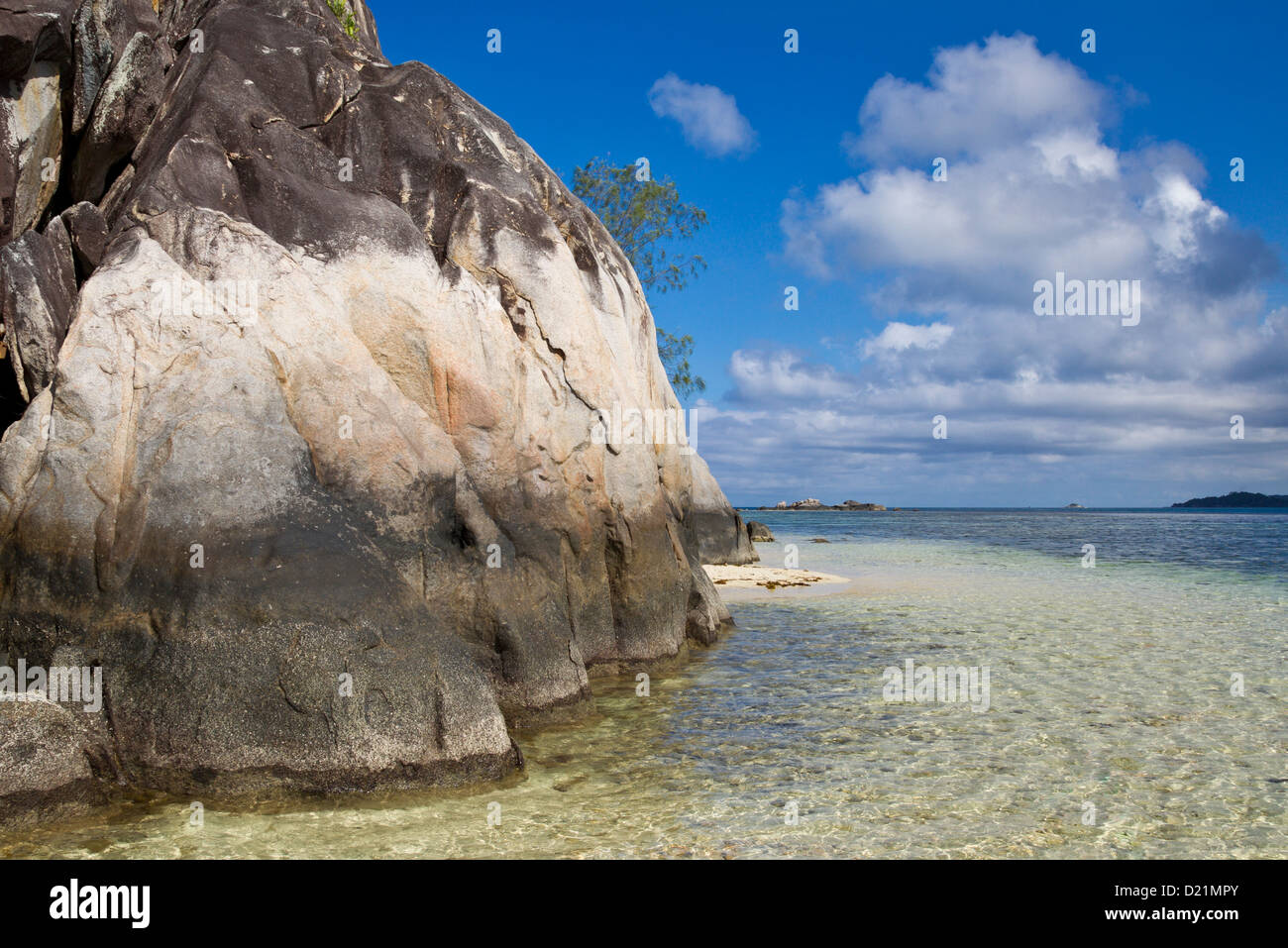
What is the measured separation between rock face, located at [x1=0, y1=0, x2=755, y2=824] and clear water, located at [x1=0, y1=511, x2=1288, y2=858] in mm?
693

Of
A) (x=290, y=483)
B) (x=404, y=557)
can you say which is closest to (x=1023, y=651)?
(x=404, y=557)

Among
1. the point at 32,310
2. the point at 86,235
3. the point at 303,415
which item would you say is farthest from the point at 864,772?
the point at 86,235

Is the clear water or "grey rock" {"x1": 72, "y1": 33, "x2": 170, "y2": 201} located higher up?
"grey rock" {"x1": 72, "y1": 33, "x2": 170, "y2": 201}

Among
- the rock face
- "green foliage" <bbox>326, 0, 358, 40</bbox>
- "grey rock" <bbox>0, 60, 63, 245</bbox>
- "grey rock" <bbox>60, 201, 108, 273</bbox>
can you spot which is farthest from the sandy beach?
"grey rock" <bbox>0, 60, 63, 245</bbox>

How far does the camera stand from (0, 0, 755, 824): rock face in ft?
27.1

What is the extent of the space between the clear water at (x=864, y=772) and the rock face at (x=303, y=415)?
69 centimetres

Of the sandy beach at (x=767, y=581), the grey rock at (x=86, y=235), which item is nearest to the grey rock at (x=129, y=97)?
the grey rock at (x=86, y=235)

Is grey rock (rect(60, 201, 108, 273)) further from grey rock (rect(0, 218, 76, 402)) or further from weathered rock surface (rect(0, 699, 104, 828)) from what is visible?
weathered rock surface (rect(0, 699, 104, 828))

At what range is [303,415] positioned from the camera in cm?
947

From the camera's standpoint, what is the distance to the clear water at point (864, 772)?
738 cm

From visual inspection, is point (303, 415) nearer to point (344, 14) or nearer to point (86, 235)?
point (86, 235)

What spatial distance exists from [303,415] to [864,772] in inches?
257
